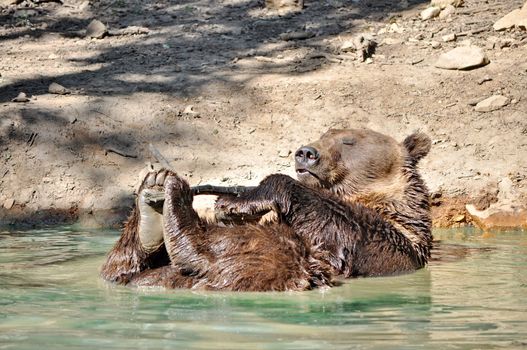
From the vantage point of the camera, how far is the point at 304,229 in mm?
7102

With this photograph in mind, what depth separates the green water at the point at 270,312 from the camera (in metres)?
4.91

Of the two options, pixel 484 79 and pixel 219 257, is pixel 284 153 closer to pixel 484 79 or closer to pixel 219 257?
pixel 484 79

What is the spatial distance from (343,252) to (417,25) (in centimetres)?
914

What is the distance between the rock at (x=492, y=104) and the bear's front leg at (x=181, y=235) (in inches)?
270

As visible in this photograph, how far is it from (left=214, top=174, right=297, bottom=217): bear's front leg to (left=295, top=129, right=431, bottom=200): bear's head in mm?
702

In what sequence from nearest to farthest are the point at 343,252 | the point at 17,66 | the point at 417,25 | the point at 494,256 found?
the point at 343,252, the point at 494,256, the point at 17,66, the point at 417,25

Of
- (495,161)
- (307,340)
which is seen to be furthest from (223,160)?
(307,340)

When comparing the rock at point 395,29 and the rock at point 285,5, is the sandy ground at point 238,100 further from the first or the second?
the rock at point 285,5

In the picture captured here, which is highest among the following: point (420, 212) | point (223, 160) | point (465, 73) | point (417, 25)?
point (417, 25)

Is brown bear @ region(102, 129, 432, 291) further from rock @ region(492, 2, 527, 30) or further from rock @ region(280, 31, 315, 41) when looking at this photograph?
rock @ region(280, 31, 315, 41)

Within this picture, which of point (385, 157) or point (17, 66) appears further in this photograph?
point (17, 66)

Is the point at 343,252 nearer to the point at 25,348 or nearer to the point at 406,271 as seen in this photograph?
the point at 406,271

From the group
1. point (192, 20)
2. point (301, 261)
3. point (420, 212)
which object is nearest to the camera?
point (301, 261)

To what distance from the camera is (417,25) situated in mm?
15664
